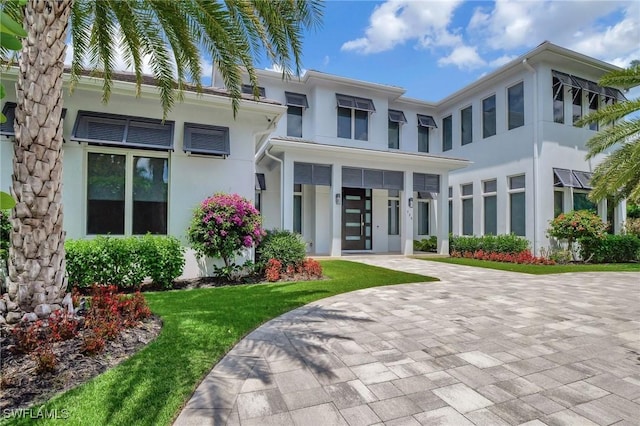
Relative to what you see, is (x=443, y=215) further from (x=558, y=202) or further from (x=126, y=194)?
(x=126, y=194)

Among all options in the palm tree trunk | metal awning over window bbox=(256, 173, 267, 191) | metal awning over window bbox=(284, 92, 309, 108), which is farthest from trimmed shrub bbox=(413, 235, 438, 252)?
the palm tree trunk

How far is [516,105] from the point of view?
50.9 feet

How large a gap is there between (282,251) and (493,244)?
400 inches

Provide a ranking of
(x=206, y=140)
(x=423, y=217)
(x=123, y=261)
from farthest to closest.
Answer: (x=423, y=217)
(x=206, y=140)
(x=123, y=261)

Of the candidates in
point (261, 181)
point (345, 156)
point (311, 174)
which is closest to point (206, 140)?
point (311, 174)

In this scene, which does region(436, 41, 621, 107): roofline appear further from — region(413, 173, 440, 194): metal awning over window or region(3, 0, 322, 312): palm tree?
region(3, 0, 322, 312): palm tree

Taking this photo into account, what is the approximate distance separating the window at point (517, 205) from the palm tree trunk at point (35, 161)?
16.6 meters

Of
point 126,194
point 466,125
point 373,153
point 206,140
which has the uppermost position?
point 466,125

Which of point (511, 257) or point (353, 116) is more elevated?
point (353, 116)

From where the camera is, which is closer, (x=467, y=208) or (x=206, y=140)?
(x=206, y=140)

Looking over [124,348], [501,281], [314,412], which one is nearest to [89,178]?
[124,348]

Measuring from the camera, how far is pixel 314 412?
9.38ft

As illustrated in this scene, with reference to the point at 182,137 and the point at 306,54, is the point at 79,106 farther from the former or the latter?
the point at 306,54

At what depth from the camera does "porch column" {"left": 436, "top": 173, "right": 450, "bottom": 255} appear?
15.6m
